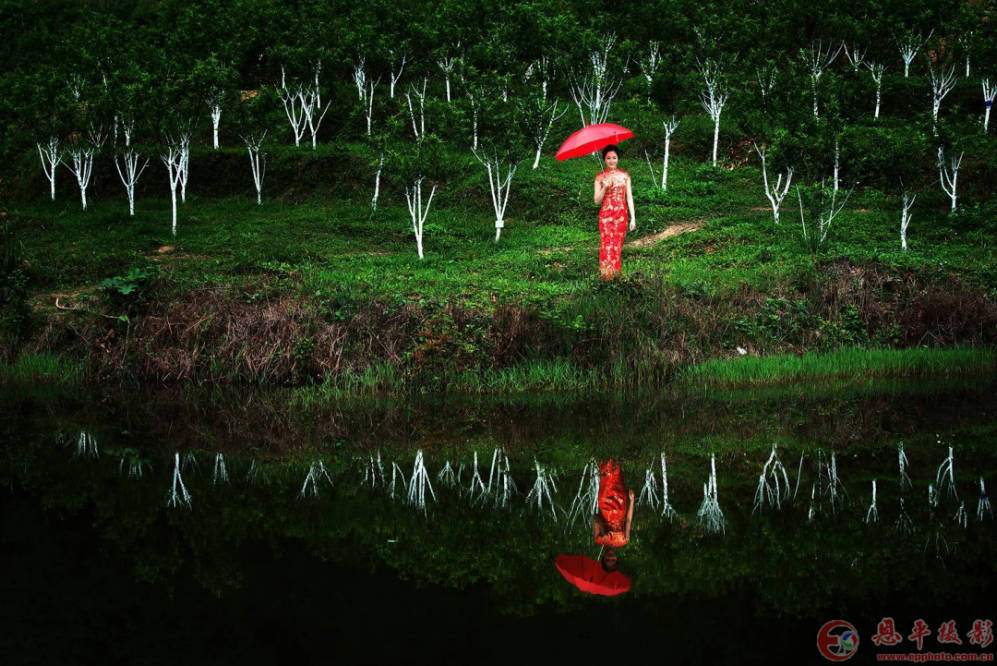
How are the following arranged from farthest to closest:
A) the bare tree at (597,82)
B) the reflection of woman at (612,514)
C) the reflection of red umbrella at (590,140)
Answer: the bare tree at (597,82) → the reflection of red umbrella at (590,140) → the reflection of woman at (612,514)

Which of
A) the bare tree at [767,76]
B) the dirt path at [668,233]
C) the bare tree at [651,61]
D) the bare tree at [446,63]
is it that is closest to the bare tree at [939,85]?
the bare tree at [767,76]

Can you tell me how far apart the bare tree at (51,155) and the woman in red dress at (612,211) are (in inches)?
718

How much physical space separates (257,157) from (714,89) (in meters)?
13.9

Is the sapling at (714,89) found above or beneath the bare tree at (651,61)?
beneath

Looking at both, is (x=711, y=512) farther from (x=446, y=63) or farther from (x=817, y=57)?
(x=817, y=57)

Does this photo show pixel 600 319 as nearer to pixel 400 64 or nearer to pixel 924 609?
pixel 924 609

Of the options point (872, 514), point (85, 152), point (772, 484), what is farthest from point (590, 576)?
point (85, 152)

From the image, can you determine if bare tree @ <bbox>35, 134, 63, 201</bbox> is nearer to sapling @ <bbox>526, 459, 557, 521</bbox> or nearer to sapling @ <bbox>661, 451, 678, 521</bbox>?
sapling @ <bbox>526, 459, 557, 521</bbox>

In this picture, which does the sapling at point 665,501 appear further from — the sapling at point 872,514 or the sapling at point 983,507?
the sapling at point 983,507

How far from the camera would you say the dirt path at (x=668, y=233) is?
19.0 metres

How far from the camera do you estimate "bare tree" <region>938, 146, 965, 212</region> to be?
62.0ft

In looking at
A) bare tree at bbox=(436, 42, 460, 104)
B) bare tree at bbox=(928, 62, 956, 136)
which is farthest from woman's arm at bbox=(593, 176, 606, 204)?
bare tree at bbox=(928, 62, 956, 136)

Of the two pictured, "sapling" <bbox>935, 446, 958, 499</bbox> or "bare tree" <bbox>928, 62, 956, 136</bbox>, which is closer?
"sapling" <bbox>935, 446, 958, 499</bbox>

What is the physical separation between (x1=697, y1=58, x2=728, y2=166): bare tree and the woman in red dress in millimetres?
13384
